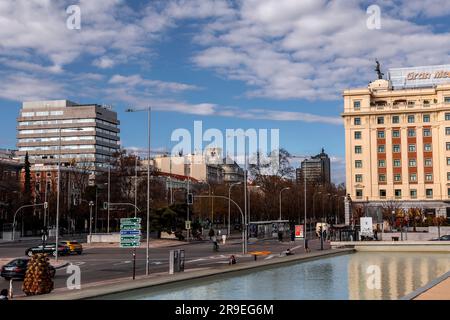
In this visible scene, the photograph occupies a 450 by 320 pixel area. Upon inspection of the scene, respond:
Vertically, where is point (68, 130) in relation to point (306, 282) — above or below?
above

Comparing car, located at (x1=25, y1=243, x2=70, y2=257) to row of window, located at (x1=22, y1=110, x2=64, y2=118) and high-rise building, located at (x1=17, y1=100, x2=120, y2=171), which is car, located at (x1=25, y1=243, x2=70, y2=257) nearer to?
high-rise building, located at (x1=17, y1=100, x2=120, y2=171)

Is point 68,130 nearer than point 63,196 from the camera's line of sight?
No

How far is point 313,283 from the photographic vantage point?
2569 cm

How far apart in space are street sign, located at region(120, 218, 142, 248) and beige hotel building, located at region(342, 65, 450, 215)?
7998 cm

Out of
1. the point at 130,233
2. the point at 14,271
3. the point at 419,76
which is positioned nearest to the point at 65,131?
the point at 419,76

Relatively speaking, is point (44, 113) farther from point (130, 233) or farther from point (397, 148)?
point (130, 233)

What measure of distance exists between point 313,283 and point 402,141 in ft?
274

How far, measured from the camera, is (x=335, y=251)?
45500 millimetres

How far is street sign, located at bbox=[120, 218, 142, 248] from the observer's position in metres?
27.1

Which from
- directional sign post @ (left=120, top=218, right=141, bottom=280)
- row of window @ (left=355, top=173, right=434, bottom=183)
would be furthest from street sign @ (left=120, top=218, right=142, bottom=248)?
row of window @ (left=355, top=173, right=434, bottom=183)

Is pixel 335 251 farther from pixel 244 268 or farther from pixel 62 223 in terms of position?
pixel 62 223

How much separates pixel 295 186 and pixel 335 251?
73.0 metres
